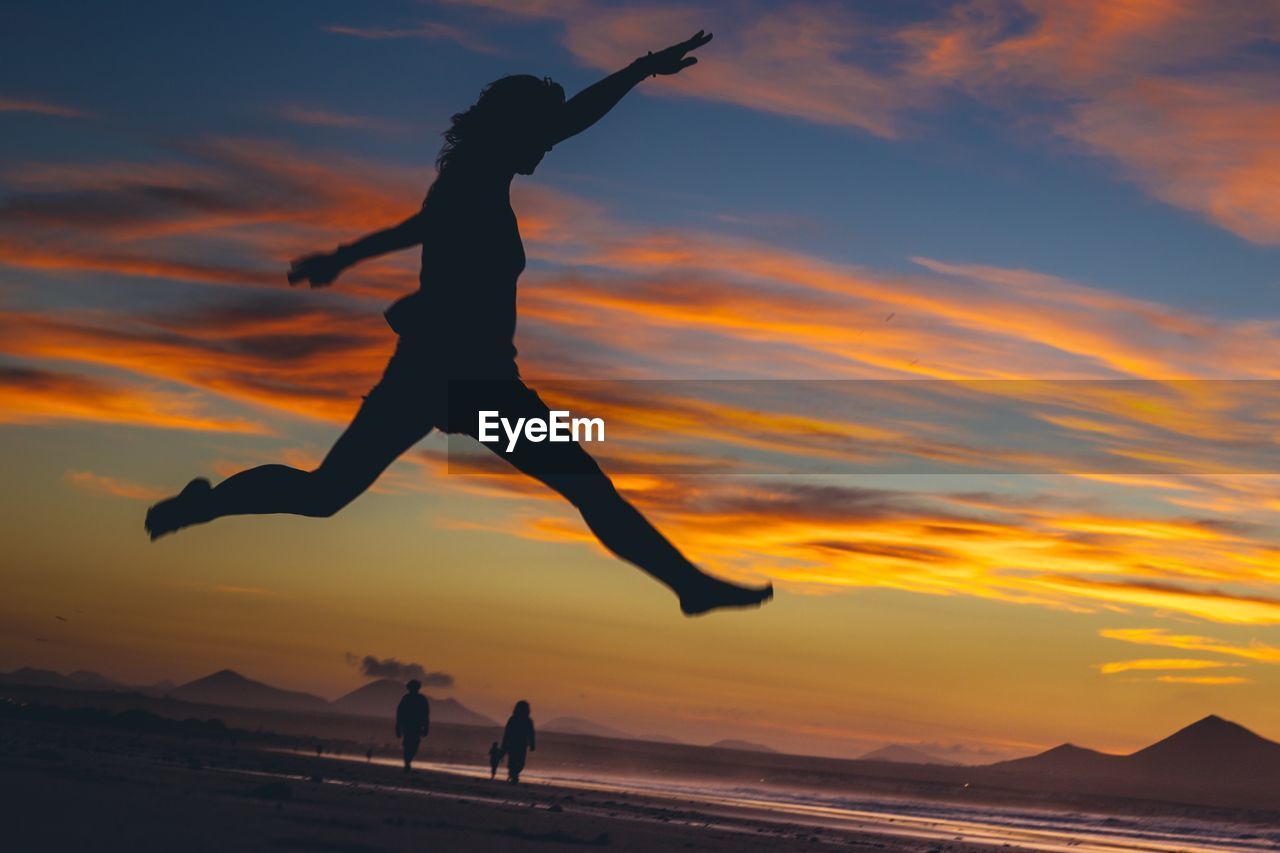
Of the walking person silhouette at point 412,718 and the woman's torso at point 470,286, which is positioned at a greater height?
the woman's torso at point 470,286

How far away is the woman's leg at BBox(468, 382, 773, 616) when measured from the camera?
196 inches

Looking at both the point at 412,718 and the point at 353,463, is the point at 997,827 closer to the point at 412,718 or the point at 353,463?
the point at 412,718

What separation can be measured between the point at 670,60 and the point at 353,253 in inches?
57.1

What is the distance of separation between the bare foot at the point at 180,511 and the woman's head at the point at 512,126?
5.24ft

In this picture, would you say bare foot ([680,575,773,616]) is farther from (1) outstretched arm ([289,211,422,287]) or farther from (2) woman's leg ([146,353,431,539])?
(1) outstretched arm ([289,211,422,287])

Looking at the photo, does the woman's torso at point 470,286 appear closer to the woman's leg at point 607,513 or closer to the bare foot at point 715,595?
the woman's leg at point 607,513

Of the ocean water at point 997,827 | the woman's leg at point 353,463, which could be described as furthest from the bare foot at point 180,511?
the ocean water at point 997,827

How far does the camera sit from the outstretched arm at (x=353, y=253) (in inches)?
202

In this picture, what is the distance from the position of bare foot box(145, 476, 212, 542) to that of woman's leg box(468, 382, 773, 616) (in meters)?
1.29

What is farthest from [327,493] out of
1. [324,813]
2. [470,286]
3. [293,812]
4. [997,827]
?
[997,827]

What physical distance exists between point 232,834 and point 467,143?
3.70m

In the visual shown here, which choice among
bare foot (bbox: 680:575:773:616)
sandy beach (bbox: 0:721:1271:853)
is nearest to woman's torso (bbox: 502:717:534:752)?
sandy beach (bbox: 0:721:1271:853)

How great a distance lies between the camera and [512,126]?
5.12 m

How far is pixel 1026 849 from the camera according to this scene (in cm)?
1936
